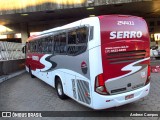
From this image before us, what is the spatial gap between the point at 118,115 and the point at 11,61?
428 inches

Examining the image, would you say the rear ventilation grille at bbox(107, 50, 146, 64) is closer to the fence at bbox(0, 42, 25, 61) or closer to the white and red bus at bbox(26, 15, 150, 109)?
the white and red bus at bbox(26, 15, 150, 109)

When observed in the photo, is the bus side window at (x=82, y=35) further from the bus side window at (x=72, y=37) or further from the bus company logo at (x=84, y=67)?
the bus company logo at (x=84, y=67)

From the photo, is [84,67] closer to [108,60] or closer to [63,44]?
[108,60]

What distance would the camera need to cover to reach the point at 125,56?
228 inches

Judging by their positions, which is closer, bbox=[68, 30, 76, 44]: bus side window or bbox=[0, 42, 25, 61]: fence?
bbox=[68, 30, 76, 44]: bus side window

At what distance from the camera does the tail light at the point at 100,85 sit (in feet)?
17.7

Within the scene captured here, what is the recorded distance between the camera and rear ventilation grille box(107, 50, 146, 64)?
5.57 meters

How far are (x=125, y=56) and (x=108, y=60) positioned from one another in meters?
0.58

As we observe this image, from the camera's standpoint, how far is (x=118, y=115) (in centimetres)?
598

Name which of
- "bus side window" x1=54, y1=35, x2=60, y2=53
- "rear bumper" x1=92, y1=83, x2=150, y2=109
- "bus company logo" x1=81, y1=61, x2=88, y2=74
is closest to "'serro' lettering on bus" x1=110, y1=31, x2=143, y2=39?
"bus company logo" x1=81, y1=61, x2=88, y2=74

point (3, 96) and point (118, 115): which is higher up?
point (118, 115)

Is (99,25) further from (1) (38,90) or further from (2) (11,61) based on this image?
(2) (11,61)

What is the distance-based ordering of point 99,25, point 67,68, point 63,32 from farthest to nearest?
point 63,32, point 67,68, point 99,25

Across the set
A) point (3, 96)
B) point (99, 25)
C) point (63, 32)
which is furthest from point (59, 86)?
point (99, 25)
